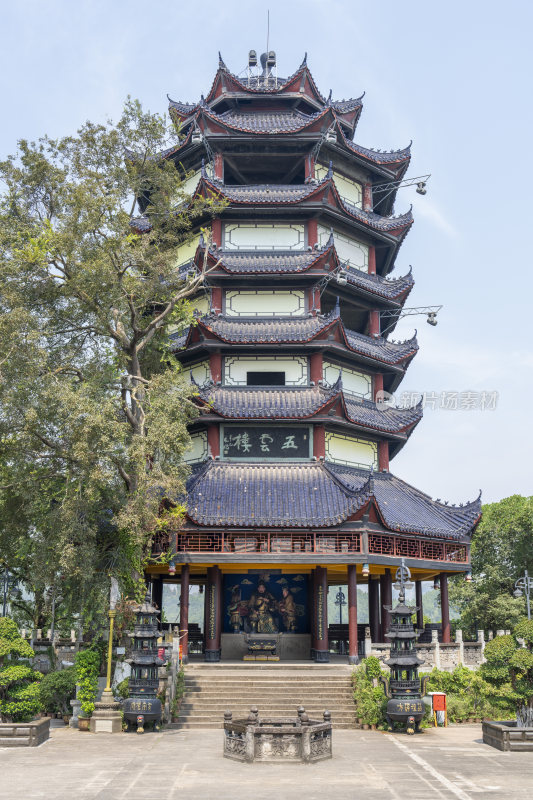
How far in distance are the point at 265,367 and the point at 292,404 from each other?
2261mm

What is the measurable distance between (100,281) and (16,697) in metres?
12.2

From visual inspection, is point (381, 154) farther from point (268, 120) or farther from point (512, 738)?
point (512, 738)

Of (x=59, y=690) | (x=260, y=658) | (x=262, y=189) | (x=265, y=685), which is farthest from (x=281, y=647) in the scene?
(x=262, y=189)

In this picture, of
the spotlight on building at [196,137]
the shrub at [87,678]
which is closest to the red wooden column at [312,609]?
the shrub at [87,678]

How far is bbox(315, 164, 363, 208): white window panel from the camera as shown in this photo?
32.7 m

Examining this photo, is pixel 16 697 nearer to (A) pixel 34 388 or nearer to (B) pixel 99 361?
(A) pixel 34 388

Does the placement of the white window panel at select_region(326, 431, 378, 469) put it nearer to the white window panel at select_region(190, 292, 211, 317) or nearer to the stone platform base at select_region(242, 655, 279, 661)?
the white window panel at select_region(190, 292, 211, 317)

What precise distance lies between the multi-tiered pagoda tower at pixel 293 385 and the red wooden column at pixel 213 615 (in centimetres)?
5

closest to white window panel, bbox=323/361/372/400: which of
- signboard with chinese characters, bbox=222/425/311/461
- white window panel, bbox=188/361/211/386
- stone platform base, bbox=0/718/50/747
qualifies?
signboard with chinese characters, bbox=222/425/311/461

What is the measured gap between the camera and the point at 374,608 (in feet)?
102

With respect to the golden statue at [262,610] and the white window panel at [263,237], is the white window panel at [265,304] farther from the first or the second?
the golden statue at [262,610]

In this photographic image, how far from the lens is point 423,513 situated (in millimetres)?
28750

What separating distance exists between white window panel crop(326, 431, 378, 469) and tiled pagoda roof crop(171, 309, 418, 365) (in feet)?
11.0

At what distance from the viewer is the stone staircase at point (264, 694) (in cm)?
2058
